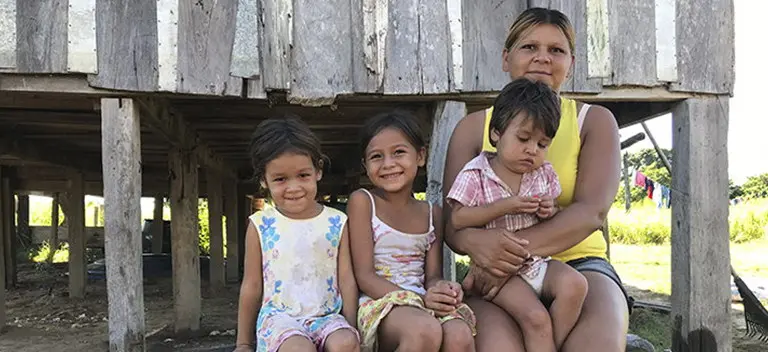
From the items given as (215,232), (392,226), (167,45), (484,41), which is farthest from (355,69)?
(215,232)

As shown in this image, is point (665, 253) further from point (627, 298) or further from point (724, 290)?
point (627, 298)

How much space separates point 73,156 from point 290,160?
733cm

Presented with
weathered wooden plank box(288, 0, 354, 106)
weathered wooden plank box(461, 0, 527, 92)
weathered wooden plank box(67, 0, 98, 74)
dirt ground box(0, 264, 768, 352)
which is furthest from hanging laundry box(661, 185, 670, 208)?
weathered wooden plank box(67, 0, 98, 74)

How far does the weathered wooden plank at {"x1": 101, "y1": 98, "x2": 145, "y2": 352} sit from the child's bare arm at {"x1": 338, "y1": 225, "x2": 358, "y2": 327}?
77.8 inches

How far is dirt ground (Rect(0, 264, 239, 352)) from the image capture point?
5766 millimetres

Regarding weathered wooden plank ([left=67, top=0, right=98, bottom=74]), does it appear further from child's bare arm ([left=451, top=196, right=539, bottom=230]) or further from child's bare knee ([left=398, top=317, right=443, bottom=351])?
child's bare knee ([left=398, top=317, right=443, bottom=351])

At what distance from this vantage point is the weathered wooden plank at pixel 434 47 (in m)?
3.86

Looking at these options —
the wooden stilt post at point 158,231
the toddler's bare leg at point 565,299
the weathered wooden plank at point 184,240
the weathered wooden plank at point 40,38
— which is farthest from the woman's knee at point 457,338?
the wooden stilt post at point 158,231

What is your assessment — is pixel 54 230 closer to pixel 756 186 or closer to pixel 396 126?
pixel 396 126

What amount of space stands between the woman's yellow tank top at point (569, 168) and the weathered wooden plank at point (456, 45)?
160 cm

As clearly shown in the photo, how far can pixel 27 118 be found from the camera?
5.51m

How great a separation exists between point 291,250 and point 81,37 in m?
2.21

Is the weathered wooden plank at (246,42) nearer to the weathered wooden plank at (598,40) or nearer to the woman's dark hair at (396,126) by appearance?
the woman's dark hair at (396,126)

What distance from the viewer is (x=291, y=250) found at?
2291 mm
